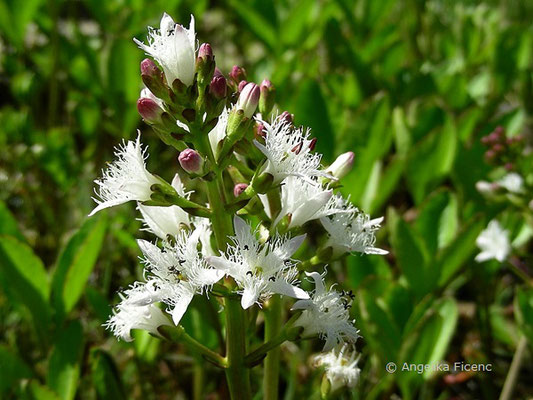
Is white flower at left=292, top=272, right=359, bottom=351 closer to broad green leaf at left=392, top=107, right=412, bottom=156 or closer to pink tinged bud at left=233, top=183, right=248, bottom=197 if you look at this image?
pink tinged bud at left=233, top=183, right=248, bottom=197

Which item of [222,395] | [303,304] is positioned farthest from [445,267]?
A: [303,304]

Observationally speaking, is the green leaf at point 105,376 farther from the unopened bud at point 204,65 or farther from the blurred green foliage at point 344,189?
the unopened bud at point 204,65

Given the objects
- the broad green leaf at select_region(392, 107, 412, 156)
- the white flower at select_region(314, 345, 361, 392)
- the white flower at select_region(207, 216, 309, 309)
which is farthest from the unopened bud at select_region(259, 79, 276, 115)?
the broad green leaf at select_region(392, 107, 412, 156)

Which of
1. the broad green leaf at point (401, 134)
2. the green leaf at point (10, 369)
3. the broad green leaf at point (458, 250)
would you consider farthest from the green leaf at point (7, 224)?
the broad green leaf at point (401, 134)

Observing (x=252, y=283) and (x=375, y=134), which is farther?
(x=375, y=134)

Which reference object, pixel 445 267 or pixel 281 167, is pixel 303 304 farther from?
pixel 445 267
